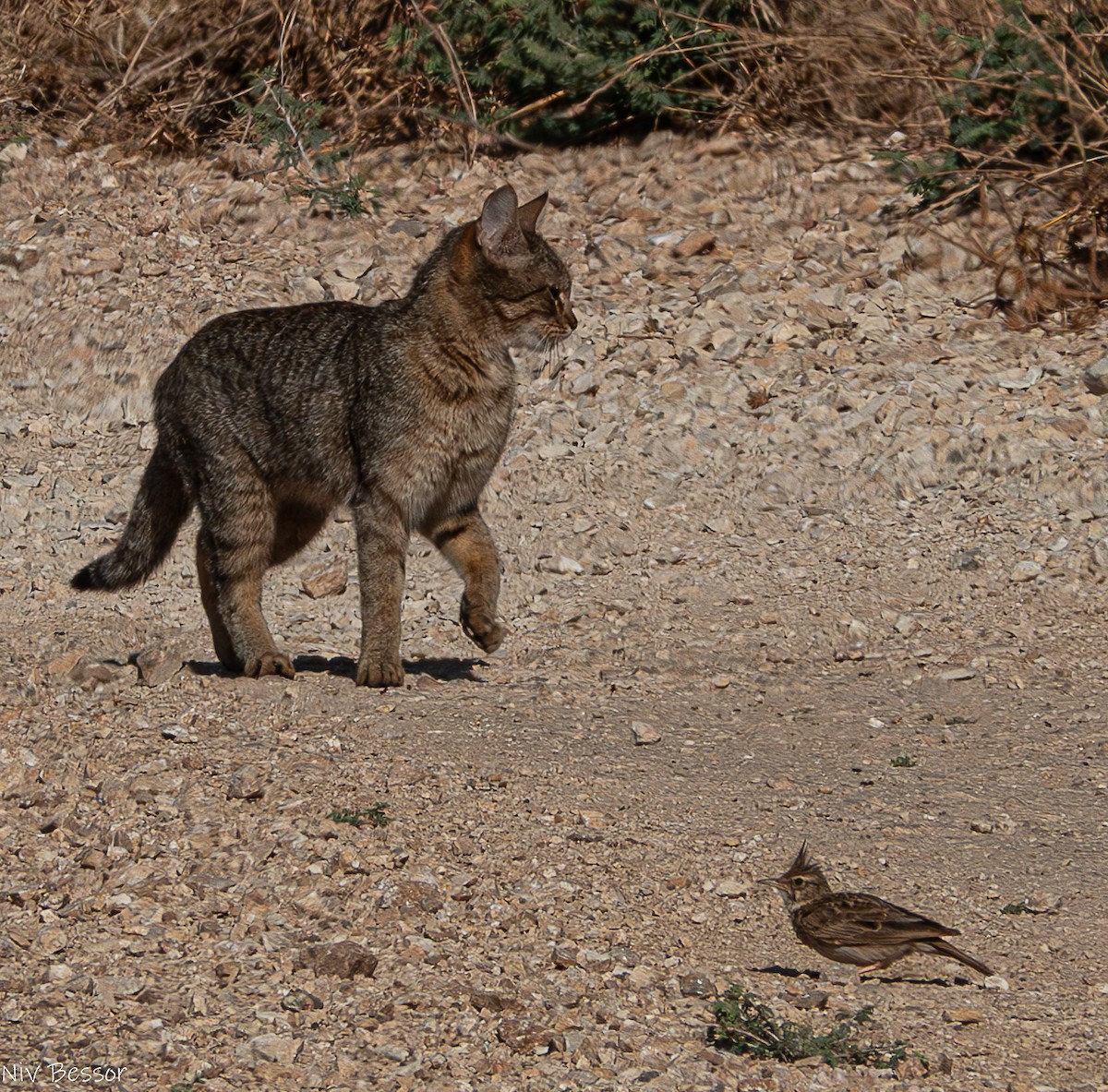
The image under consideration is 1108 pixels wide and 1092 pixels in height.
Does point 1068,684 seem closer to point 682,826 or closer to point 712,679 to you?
point 712,679

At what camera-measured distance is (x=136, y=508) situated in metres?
6.78

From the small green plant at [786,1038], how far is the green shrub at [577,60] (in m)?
7.67

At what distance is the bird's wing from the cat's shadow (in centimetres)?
266

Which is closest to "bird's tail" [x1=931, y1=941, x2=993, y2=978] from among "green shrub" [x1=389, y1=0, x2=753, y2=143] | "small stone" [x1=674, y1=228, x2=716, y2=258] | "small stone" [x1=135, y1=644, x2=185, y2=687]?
"small stone" [x1=135, y1=644, x2=185, y2=687]

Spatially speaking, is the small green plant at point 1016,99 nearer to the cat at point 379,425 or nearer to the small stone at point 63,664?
the cat at point 379,425

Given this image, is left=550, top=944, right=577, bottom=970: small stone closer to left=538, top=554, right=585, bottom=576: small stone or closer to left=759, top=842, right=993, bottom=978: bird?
left=759, top=842, right=993, bottom=978: bird

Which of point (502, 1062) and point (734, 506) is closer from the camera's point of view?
point (502, 1062)

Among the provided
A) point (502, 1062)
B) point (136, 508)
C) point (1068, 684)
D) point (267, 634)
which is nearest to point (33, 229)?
point (136, 508)

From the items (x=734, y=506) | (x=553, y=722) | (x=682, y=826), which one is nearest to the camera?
(x=682, y=826)

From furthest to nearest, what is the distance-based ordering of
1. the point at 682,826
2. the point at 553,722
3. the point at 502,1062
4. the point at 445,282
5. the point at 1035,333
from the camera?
the point at 1035,333
the point at 445,282
the point at 553,722
the point at 682,826
the point at 502,1062

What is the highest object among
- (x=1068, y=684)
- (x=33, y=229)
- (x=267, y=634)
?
(x=33, y=229)

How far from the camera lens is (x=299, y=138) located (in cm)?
1098

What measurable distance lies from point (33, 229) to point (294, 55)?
218 centimetres

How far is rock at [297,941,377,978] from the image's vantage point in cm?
400
